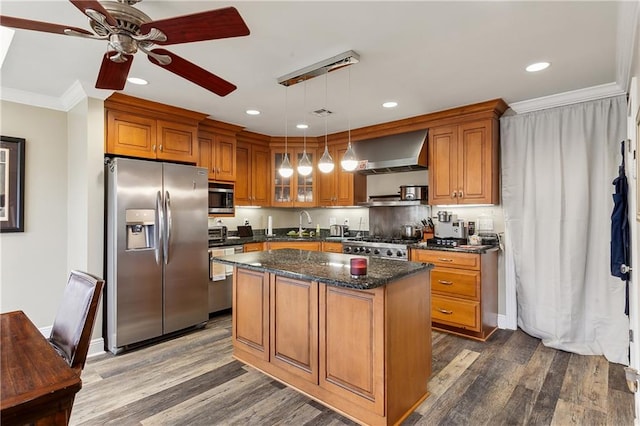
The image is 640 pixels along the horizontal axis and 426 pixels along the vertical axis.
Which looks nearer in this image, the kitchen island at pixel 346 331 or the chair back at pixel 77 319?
the chair back at pixel 77 319

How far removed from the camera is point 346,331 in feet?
7.09

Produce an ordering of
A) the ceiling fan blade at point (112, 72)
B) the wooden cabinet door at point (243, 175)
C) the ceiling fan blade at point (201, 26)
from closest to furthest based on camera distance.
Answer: the ceiling fan blade at point (201, 26) → the ceiling fan blade at point (112, 72) → the wooden cabinet door at point (243, 175)

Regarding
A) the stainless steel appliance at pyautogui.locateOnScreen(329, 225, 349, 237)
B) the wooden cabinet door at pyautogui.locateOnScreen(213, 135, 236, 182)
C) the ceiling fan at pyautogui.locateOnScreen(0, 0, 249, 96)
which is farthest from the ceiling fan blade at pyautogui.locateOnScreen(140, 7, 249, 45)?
the stainless steel appliance at pyautogui.locateOnScreen(329, 225, 349, 237)

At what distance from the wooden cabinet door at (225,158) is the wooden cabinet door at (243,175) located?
29cm

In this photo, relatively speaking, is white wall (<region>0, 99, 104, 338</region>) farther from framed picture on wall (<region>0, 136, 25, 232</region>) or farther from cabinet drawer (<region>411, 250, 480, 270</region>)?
cabinet drawer (<region>411, 250, 480, 270</region>)

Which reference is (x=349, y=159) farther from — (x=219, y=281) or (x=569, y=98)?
(x=219, y=281)

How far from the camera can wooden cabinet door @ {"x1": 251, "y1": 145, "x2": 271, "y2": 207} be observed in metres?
5.01

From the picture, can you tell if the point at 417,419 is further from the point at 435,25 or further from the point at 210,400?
the point at 435,25

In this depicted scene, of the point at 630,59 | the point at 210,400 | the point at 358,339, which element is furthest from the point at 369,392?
the point at 630,59

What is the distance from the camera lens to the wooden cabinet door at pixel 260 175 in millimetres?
5012

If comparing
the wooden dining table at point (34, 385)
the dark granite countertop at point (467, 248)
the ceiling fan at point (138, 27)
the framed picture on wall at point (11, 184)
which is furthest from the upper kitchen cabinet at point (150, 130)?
the dark granite countertop at point (467, 248)

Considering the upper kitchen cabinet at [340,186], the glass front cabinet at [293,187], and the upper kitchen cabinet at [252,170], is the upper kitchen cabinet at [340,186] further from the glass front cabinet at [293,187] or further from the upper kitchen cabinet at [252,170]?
the upper kitchen cabinet at [252,170]

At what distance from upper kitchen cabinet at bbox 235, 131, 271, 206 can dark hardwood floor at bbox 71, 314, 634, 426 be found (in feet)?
7.44

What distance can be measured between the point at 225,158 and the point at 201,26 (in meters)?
3.10
